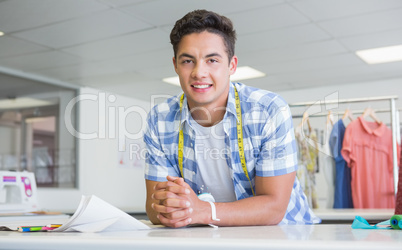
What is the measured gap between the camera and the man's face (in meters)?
1.53

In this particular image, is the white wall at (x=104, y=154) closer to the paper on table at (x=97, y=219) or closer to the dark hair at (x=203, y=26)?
the dark hair at (x=203, y=26)

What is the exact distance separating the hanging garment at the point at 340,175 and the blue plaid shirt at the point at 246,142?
2.36m

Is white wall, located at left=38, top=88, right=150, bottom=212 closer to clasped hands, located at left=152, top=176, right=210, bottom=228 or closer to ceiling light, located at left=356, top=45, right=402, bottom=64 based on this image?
ceiling light, located at left=356, top=45, right=402, bottom=64

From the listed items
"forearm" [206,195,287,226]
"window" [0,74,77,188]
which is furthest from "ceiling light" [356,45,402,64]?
"forearm" [206,195,287,226]

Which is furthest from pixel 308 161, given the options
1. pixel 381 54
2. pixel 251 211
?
pixel 251 211

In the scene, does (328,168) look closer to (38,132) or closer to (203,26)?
(203,26)

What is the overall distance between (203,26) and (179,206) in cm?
65

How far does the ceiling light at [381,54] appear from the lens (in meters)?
4.83

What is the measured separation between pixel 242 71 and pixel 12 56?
2567 mm

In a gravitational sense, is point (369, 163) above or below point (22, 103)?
below

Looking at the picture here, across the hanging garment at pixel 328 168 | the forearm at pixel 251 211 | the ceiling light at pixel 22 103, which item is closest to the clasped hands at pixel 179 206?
the forearm at pixel 251 211

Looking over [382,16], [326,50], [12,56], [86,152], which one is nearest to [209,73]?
[382,16]

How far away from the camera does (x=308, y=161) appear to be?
3.88 metres

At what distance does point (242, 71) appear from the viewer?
569 centimetres
